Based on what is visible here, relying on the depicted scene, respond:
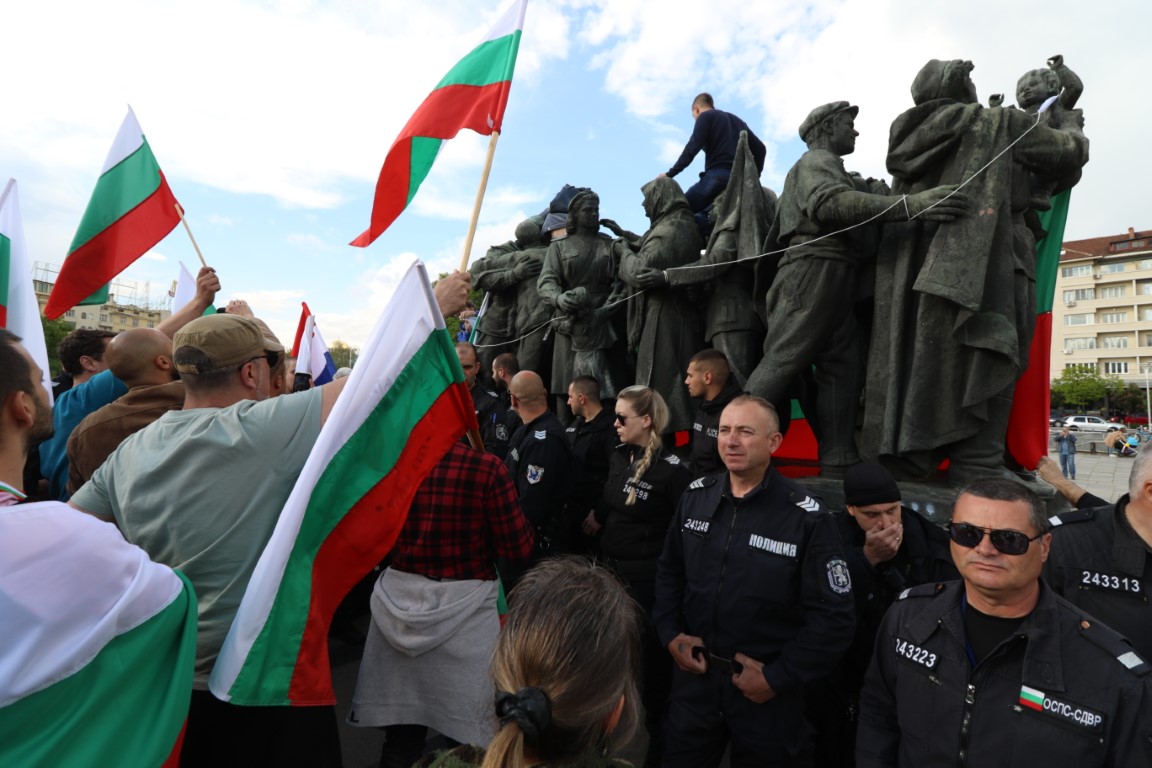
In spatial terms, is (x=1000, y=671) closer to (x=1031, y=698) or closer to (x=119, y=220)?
(x=1031, y=698)

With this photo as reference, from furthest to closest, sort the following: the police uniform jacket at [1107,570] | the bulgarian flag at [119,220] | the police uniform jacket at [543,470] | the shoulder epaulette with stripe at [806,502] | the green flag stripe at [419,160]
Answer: the bulgarian flag at [119,220], the police uniform jacket at [543,470], the green flag stripe at [419,160], the shoulder epaulette with stripe at [806,502], the police uniform jacket at [1107,570]

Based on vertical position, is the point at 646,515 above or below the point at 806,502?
below

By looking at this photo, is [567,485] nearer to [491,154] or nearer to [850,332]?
[491,154]

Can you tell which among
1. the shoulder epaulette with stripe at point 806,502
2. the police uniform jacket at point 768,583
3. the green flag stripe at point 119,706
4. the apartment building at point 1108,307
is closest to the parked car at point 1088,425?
the apartment building at point 1108,307

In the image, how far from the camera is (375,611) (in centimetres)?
280

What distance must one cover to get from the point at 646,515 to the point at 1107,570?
1.84 meters

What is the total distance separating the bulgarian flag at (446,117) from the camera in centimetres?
299

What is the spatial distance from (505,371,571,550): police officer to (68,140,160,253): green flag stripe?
2702 mm

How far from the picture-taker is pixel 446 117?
3.11 metres

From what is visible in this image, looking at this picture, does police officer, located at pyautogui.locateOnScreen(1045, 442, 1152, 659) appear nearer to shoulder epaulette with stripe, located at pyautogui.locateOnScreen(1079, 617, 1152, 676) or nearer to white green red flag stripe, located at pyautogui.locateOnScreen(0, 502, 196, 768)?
shoulder epaulette with stripe, located at pyautogui.locateOnScreen(1079, 617, 1152, 676)

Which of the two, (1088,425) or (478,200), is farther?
(1088,425)

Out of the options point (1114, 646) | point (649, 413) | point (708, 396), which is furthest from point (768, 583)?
point (708, 396)

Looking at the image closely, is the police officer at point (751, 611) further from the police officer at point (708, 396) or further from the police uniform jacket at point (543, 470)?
the police officer at point (708, 396)

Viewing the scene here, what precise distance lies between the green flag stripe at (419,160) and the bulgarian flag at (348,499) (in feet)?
3.46
